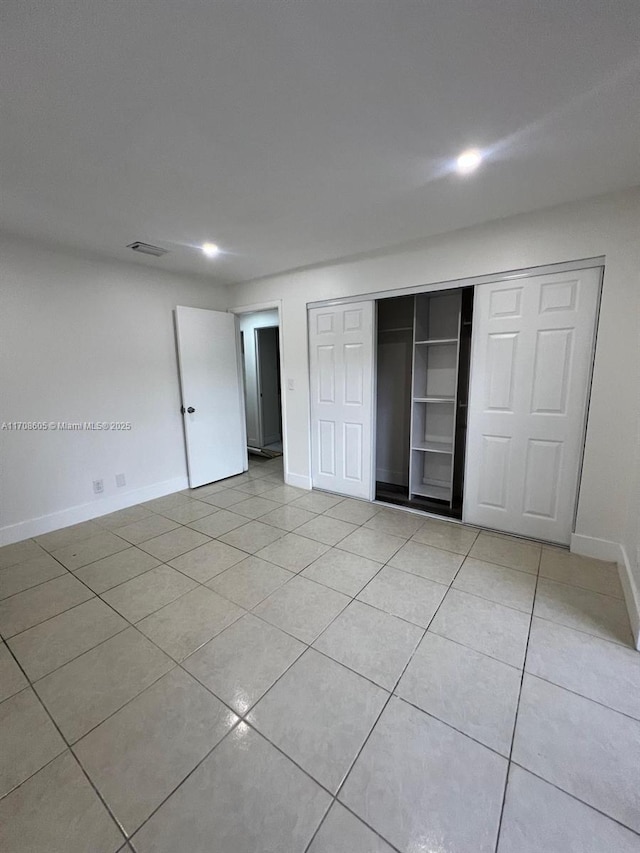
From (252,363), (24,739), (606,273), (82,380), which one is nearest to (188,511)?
(82,380)

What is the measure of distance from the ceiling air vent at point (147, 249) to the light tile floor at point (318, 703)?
2474mm

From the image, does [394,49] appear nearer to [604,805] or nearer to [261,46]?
[261,46]

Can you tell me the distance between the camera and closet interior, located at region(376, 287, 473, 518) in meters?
3.21

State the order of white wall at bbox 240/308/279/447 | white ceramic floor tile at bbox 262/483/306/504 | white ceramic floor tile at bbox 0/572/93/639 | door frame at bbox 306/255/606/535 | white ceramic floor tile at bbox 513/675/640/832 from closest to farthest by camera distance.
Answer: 1. white ceramic floor tile at bbox 513/675/640/832
2. white ceramic floor tile at bbox 0/572/93/639
3. door frame at bbox 306/255/606/535
4. white ceramic floor tile at bbox 262/483/306/504
5. white wall at bbox 240/308/279/447

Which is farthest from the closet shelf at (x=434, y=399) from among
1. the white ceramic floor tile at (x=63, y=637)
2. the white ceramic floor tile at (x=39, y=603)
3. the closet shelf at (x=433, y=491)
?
the white ceramic floor tile at (x=39, y=603)

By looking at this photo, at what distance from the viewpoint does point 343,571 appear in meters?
2.33

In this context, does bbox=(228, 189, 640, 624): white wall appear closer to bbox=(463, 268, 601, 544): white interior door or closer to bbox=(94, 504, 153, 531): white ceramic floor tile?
bbox=(463, 268, 601, 544): white interior door

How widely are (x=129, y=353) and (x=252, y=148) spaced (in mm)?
2414

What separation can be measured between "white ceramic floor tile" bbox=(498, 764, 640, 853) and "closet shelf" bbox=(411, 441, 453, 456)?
7.69 feet

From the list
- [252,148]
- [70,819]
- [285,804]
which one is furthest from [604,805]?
[252,148]

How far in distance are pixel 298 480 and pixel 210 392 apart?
4.79ft

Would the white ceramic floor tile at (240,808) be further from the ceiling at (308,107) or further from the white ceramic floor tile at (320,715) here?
the ceiling at (308,107)

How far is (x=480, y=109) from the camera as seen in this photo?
140cm

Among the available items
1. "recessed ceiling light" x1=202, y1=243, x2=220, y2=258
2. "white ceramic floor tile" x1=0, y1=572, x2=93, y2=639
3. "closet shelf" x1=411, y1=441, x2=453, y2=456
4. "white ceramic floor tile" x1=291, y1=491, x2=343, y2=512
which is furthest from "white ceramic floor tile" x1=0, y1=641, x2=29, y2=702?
"closet shelf" x1=411, y1=441, x2=453, y2=456
